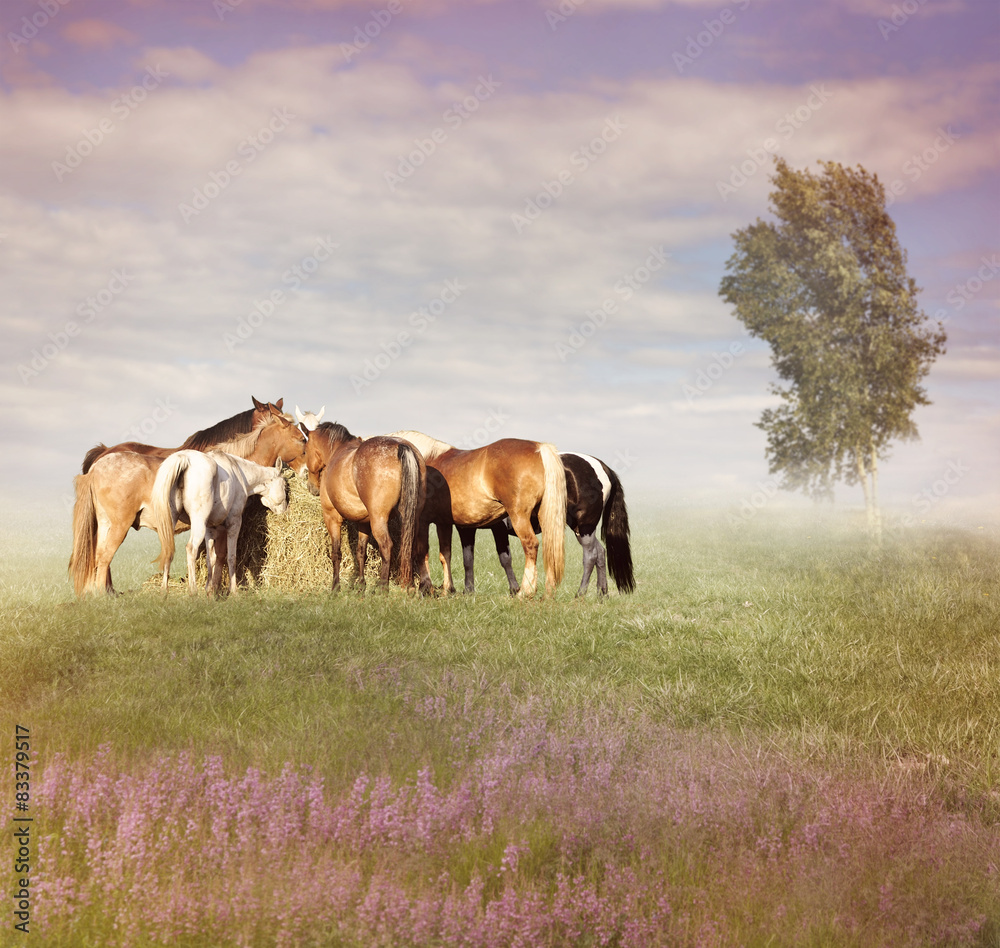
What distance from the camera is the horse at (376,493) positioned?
10.6 meters

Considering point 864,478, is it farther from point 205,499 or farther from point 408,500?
point 205,499

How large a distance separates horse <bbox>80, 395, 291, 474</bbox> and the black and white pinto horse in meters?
4.15

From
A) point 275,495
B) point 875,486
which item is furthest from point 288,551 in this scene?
point 875,486

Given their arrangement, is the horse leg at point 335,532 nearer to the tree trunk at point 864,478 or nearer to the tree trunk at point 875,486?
the tree trunk at point 875,486

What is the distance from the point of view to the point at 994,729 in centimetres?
575

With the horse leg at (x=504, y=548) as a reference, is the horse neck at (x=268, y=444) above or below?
above

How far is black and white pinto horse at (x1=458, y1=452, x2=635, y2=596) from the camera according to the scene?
38.9 feet

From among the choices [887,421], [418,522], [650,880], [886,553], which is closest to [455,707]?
[650,880]

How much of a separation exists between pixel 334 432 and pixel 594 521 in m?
4.50

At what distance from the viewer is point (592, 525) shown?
1201 cm

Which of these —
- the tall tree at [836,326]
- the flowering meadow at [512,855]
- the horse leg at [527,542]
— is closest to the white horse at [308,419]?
the horse leg at [527,542]

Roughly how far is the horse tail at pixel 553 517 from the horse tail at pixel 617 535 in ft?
5.53

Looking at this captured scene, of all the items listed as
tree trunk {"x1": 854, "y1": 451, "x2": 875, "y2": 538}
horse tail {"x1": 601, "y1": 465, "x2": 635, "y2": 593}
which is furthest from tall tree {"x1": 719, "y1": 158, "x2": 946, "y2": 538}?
horse tail {"x1": 601, "y1": 465, "x2": 635, "y2": 593}

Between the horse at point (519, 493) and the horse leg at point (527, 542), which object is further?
the horse leg at point (527, 542)
